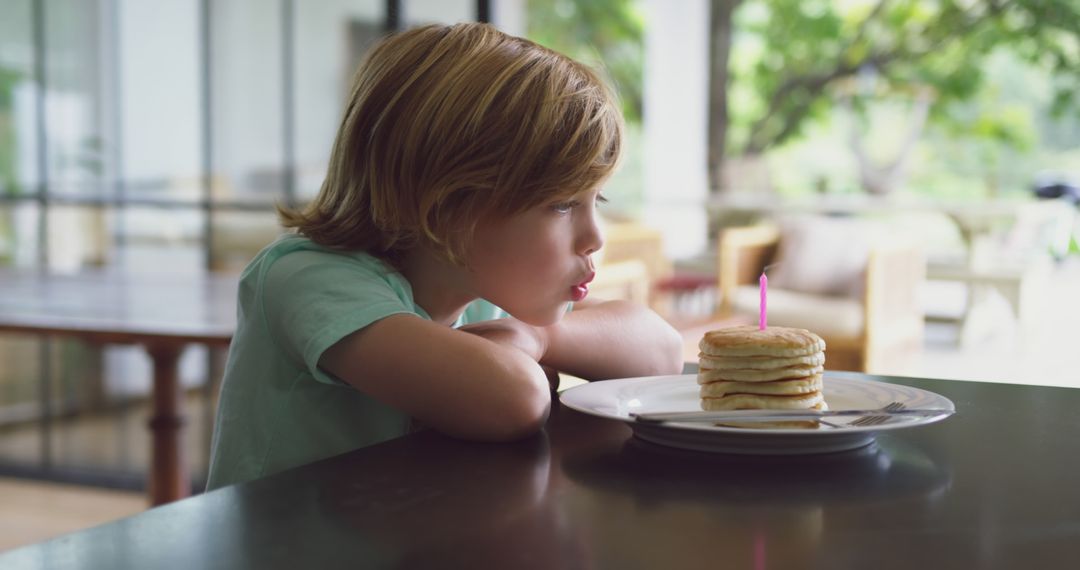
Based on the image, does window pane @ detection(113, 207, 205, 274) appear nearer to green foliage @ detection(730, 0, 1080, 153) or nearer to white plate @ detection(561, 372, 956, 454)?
white plate @ detection(561, 372, 956, 454)

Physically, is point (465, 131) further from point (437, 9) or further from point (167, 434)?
point (437, 9)

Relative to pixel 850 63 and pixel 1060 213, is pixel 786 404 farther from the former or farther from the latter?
pixel 850 63

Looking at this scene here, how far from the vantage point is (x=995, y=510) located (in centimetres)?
56

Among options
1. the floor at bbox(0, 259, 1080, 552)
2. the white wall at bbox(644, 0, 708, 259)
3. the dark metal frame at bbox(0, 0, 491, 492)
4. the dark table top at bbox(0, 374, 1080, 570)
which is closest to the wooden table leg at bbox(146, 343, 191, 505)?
the floor at bbox(0, 259, 1080, 552)

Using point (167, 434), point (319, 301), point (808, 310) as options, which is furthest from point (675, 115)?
point (319, 301)

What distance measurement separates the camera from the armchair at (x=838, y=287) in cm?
478

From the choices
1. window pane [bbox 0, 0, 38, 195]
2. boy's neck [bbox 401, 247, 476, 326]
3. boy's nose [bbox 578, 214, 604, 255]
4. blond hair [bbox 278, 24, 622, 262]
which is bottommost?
boy's neck [bbox 401, 247, 476, 326]

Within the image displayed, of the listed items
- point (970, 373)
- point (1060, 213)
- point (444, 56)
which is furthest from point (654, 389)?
point (1060, 213)

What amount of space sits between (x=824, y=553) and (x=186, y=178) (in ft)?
22.0

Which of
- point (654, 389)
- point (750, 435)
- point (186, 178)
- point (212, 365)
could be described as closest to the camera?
point (750, 435)

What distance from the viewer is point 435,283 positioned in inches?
39.2

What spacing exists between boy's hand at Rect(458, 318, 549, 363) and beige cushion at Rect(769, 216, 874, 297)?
4541 mm

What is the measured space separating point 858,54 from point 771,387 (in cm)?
1290

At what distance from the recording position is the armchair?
15.7 feet
